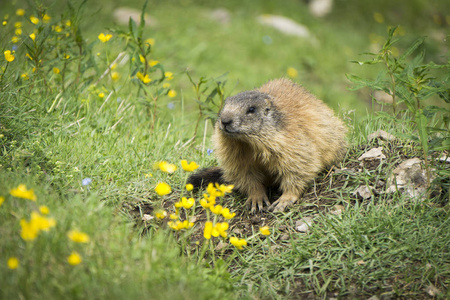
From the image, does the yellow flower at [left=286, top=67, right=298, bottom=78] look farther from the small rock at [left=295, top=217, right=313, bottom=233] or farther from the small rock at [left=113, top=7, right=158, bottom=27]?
the small rock at [left=295, top=217, right=313, bottom=233]

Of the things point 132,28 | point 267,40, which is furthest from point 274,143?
point 267,40

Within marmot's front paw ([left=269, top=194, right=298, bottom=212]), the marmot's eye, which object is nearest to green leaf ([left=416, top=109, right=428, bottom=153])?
marmot's front paw ([left=269, top=194, right=298, bottom=212])

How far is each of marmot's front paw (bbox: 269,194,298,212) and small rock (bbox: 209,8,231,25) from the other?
6.57 meters

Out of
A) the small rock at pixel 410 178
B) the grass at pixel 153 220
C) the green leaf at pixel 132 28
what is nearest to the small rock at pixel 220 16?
the grass at pixel 153 220

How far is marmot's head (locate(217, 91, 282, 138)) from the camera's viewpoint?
11.2 ft

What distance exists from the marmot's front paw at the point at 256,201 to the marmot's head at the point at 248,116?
1.72 ft

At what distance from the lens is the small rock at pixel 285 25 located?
945cm

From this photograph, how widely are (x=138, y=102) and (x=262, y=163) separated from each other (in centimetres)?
170

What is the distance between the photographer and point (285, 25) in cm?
961

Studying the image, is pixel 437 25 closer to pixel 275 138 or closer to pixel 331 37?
pixel 331 37

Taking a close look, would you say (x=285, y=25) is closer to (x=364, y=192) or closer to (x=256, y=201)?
(x=256, y=201)

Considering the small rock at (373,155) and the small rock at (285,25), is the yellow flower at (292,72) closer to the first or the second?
the small rock at (285,25)

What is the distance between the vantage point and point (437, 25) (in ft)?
36.0

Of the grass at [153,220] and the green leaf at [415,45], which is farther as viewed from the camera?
the green leaf at [415,45]
